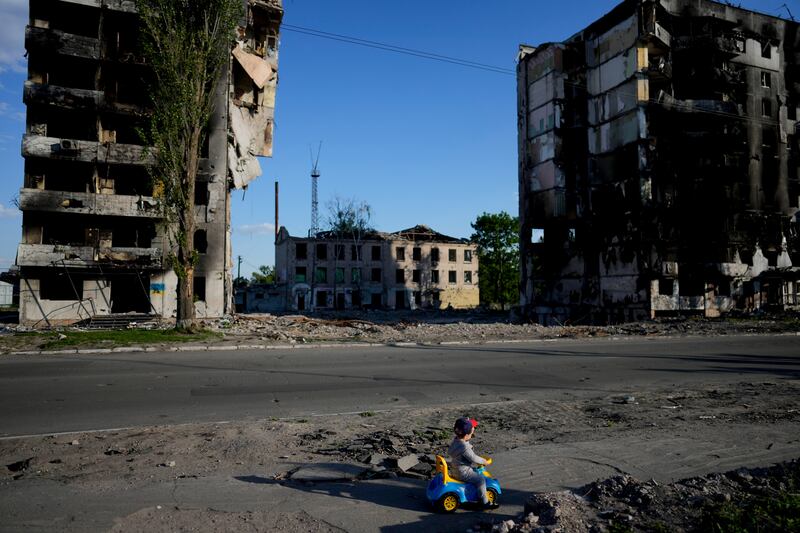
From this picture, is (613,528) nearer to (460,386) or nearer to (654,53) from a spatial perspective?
(460,386)

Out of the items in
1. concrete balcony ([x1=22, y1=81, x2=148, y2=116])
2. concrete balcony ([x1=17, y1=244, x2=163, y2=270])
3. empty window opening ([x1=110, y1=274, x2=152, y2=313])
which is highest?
concrete balcony ([x1=22, y1=81, x2=148, y2=116])

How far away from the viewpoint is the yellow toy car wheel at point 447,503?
4.34 meters

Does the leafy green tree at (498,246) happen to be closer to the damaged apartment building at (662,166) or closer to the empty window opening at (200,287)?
the damaged apartment building at (662,166)

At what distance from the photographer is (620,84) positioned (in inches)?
1686

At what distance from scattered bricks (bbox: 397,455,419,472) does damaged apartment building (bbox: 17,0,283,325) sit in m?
28.7

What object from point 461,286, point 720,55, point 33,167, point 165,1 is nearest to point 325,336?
point 165,1

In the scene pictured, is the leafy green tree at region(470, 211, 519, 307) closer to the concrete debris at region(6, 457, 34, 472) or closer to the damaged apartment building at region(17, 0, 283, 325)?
the damaged apartment building at region(17, 0, 283, 325)

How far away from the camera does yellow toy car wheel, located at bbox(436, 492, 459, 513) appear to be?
4340mm

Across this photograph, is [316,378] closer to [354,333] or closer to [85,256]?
[354,333]

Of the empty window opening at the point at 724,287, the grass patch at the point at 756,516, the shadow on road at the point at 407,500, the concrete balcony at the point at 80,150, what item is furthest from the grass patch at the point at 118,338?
the empty window opening at the point at 724,287

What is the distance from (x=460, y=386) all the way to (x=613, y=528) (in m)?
6.86

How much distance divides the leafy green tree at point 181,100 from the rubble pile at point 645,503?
20155 millimetres

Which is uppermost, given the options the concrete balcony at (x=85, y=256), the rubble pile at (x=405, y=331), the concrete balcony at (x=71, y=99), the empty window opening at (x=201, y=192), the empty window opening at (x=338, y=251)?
the concrete balcony at (x=71, y=99)

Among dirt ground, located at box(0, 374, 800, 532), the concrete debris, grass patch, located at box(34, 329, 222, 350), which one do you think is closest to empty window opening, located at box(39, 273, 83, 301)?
grass patch, located at box(34, 329, 222, 350)
